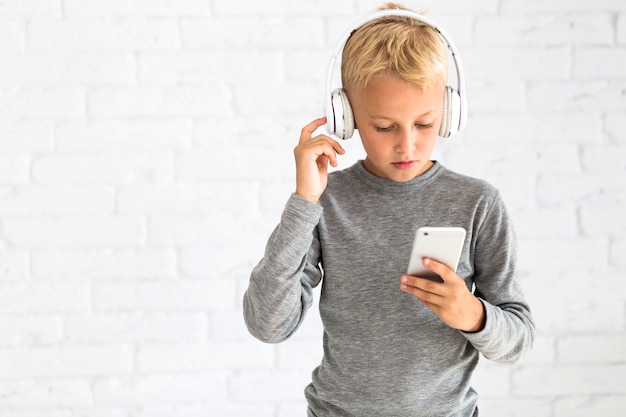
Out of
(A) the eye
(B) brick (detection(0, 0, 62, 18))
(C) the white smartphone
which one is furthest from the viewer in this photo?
(B) brick (detection(0, 0, 62, 18))

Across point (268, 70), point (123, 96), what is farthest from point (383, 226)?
point (123, 96)

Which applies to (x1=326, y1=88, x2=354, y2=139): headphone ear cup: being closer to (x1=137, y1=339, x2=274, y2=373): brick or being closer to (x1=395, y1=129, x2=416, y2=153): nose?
(x1=395, y1=129, x2=416, y2=153): nose

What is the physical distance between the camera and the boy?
A: 111 cm

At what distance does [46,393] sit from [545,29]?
1.58m

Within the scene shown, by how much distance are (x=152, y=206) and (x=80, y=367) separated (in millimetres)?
459

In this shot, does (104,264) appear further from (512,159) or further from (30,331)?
(512,159)

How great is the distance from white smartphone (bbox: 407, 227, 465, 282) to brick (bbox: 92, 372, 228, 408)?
1082 mm

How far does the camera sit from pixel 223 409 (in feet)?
6.69

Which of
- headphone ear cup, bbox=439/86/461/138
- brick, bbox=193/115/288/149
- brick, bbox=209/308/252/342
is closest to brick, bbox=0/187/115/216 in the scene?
brick, bbox=193/115/288/149

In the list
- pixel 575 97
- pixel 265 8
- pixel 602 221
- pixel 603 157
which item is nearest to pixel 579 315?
pixel 602 221

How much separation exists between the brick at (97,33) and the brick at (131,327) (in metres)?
0.68

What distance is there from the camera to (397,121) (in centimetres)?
111

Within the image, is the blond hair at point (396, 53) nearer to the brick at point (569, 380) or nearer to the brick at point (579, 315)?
the brick at point (579, 315)

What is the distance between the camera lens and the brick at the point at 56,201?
1970 mm
